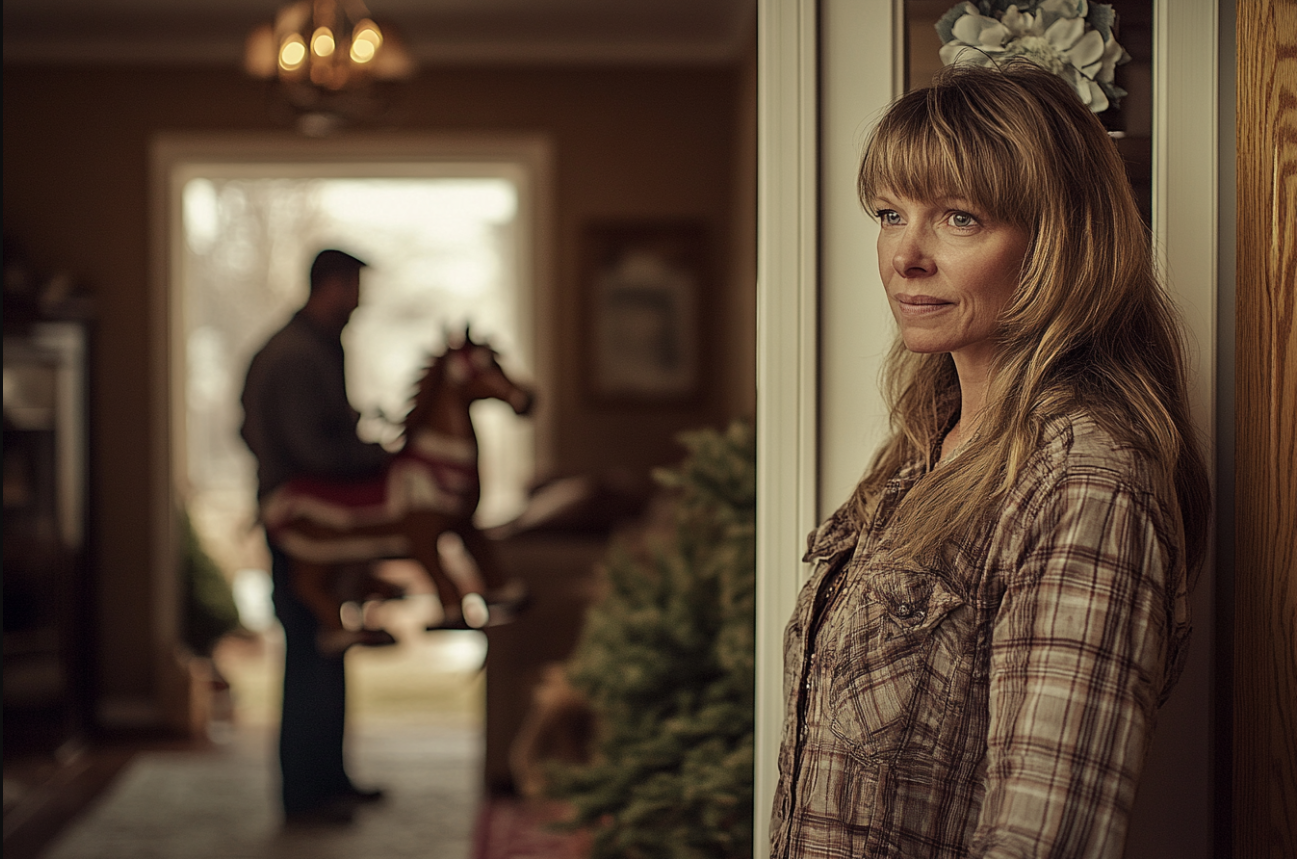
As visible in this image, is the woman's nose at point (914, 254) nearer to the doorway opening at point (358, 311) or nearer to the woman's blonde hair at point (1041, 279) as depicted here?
the woman's blonde hair at point (1041, 279)

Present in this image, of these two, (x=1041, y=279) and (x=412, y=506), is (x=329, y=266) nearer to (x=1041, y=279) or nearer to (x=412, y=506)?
(x=412, y=506)

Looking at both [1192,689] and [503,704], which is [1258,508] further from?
[503,704]

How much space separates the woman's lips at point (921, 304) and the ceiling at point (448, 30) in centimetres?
360

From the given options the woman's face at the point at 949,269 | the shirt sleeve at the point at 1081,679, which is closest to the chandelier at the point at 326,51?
the woman's face at the point at 949,269

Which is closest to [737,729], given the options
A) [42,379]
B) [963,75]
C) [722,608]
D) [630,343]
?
[722,608]

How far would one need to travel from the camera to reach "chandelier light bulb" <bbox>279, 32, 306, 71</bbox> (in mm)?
2900

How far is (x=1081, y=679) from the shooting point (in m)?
0.82

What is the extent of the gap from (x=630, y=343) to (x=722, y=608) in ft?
9.81

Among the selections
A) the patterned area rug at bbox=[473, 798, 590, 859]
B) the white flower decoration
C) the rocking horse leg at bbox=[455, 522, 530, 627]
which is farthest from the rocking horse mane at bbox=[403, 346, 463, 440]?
the white flower decoration

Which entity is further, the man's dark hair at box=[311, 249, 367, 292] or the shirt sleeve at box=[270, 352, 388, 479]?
the man's dark hair at box=[311, 249, 367, 292]

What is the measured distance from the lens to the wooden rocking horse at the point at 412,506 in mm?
2957

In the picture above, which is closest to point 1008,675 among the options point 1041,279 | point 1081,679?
point 1081,679

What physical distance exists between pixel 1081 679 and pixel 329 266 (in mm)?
2944

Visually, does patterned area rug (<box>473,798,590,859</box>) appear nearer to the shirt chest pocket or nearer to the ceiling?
the shirt chest pocket
